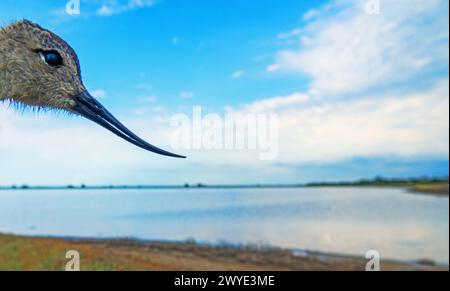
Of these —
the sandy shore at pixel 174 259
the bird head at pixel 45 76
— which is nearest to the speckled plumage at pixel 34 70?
the bird head at pixel 45 76

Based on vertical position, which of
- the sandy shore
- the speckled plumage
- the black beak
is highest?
the speckled plumage

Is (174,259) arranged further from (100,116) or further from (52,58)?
(52,58)

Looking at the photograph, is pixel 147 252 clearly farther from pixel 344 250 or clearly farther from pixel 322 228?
pixel 322 228

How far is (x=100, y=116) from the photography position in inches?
80.4

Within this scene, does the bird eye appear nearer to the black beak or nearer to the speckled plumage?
the speckled plumage

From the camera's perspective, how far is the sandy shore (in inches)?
350

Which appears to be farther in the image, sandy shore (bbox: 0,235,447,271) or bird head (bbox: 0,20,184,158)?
sandy shore (bbox: 0,235,447,271)

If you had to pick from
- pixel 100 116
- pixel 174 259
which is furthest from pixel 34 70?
pixel 174 259

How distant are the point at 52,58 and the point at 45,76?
11cm

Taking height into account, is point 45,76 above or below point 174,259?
above

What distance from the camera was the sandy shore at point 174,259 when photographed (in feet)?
29.1

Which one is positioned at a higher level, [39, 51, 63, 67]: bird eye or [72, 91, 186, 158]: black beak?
[39, 51, 63, 67]: bird eye

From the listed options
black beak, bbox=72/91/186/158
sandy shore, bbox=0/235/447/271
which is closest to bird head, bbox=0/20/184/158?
black beak, bbox=72/91/186/158

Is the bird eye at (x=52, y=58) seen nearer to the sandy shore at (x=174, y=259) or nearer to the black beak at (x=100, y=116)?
the black beak at (x=100, y=116)
